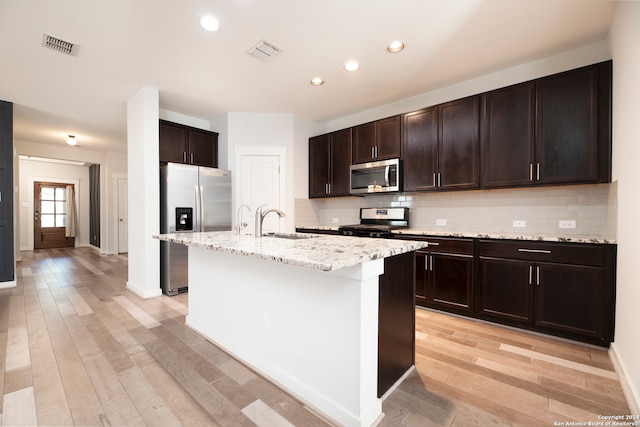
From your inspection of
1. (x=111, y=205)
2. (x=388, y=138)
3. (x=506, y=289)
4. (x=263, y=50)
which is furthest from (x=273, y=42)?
(x=111, y=205)

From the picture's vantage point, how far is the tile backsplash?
2617 millimetres

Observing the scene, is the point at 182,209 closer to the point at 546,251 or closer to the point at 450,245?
the point at 450,245

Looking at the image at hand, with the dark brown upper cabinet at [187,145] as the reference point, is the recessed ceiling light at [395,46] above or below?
above

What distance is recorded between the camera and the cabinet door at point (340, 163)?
4227 millimetres

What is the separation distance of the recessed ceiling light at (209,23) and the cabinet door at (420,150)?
90.9 inches

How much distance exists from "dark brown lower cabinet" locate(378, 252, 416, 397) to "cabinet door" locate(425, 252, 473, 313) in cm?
120

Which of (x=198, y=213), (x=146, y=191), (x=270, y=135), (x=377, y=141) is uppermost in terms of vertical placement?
(x=270, y=135)

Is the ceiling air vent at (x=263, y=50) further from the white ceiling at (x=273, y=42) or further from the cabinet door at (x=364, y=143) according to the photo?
the cabinet door at (x=364, y=143)

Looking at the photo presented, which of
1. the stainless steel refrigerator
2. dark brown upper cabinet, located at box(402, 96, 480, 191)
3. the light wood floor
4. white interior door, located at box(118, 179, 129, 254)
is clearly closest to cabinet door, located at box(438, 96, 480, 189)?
dark brown upper cabinet, located at box(402, 96, 480, 191)

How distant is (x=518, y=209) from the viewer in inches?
120

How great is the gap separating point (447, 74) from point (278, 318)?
3.16 m

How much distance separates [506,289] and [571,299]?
45 centimetres

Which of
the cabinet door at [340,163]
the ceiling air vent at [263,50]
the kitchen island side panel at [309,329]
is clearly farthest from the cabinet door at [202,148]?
the kitchen island side panel at [309,329]

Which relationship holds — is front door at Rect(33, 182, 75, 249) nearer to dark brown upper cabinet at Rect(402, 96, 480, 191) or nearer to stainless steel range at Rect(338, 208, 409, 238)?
stainless steel range at Rect(338, 208, 409, 238)
